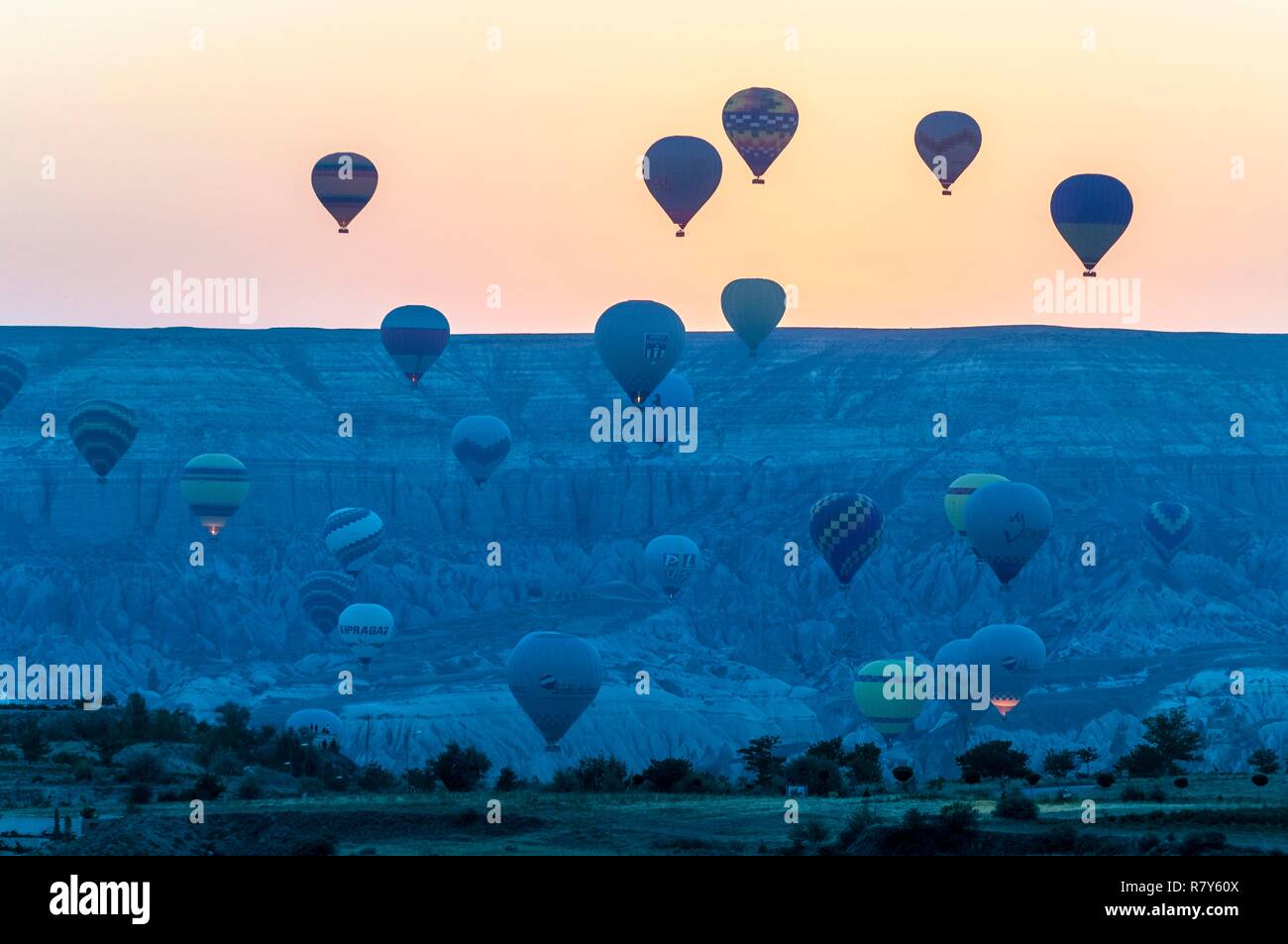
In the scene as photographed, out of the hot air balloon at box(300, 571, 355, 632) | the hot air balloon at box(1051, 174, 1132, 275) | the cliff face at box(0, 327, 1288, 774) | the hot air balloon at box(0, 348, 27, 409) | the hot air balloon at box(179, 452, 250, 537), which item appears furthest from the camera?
the hot air balloon at box(300, 571, 355, 632)

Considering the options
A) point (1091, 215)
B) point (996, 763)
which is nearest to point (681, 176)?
point (1091, 215)

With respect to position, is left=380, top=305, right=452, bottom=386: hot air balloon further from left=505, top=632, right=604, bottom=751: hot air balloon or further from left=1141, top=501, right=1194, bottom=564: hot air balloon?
left=1141, top=501, right=1194, bottom=564: hot air balloon

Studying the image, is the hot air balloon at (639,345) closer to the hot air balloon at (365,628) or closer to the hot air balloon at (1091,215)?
the hot air balloon at (1091,215)

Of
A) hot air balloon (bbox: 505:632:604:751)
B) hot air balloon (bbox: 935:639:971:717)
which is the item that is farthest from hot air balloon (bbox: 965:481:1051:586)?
hot air balloon (bbox: 505:632:604:751)

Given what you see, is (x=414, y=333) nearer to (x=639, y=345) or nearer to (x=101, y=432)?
(x=101, y=432)
